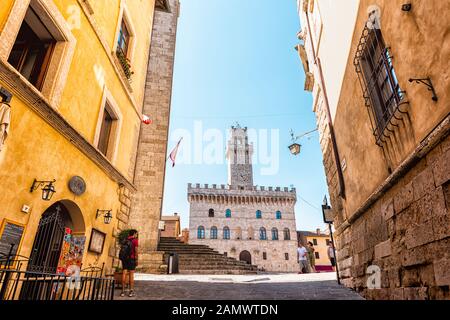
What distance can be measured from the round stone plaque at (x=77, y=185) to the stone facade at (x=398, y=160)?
5.64 metres

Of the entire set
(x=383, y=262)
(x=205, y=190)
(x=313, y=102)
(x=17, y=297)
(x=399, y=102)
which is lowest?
(x=17, y=297)

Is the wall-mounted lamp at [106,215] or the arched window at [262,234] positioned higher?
the arched window at [262,234]

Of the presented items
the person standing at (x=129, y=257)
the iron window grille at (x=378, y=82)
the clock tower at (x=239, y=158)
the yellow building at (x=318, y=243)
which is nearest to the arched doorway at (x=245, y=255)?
the yellow building at (x=318, y=243)

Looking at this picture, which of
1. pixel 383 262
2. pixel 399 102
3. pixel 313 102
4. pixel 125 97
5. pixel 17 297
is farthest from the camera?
pixel 313 102

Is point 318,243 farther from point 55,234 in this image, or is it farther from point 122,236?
point 55,234

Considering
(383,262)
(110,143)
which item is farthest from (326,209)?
(110,143)

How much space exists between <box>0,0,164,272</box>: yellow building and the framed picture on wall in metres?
0.02

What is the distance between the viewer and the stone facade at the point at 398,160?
9.59 ft

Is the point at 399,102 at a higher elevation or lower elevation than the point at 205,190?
lower

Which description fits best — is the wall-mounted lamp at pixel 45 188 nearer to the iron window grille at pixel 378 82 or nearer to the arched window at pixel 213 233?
the iron window grille at pixel 378 82

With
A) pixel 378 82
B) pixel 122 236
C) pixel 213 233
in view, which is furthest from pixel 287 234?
pixel 378 82
